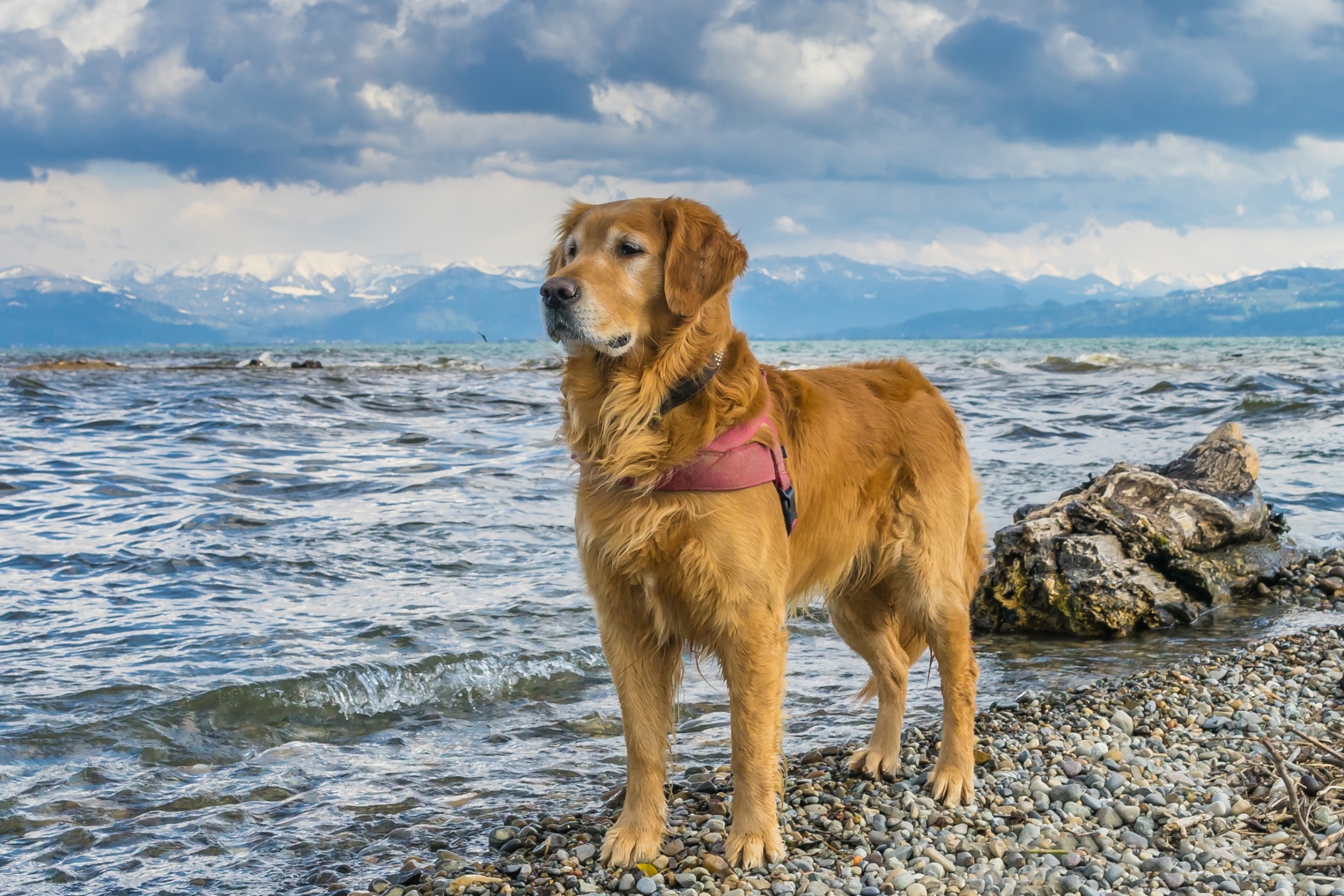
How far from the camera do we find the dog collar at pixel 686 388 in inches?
155

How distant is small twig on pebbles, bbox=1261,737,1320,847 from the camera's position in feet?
11.7

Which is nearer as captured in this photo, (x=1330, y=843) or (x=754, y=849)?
(x=1330, y=843)

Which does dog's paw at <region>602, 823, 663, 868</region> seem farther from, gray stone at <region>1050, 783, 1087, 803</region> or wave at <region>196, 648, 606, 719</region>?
wave at <region>196, 648, 606, 719</region>

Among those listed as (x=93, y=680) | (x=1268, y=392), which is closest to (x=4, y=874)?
(x=93, y=680)

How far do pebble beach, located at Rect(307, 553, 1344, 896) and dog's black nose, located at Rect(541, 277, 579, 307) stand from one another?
217cm

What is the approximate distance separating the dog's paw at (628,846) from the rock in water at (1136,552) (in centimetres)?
418

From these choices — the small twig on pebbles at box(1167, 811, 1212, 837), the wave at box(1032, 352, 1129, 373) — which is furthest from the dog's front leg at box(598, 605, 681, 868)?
the wave at box(1032, 352, 1129, 373)

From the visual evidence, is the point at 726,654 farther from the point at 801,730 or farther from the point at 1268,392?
the point at 1268,392

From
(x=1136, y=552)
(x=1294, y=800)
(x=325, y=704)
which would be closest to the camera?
(x=1294, y=800)

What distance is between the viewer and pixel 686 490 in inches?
149

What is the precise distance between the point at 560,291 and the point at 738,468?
0.94 metres

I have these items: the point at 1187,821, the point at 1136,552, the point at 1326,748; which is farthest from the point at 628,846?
the point at 1136,552

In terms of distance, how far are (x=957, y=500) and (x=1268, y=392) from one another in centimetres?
2174

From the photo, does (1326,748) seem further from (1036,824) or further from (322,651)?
(322,651)
